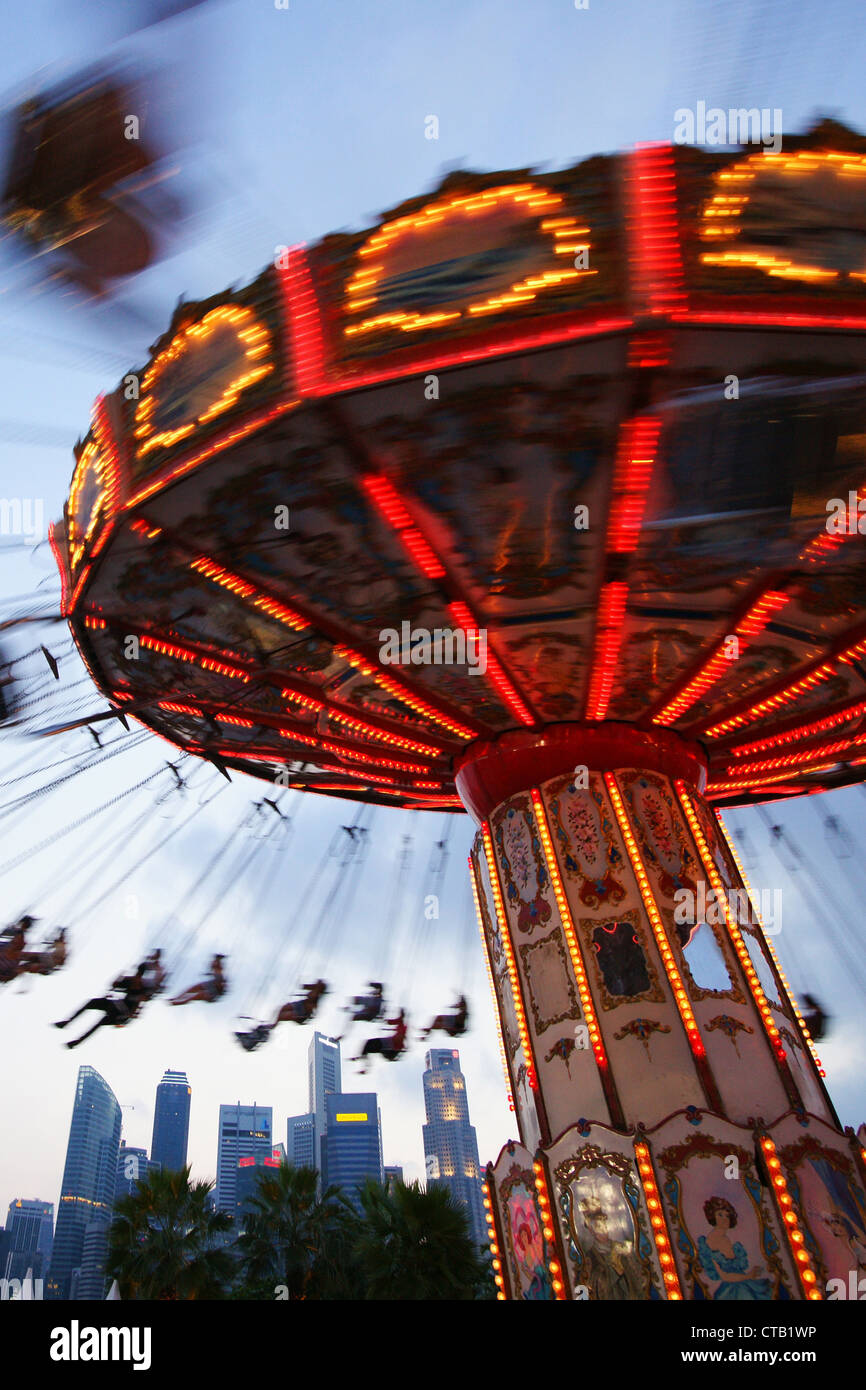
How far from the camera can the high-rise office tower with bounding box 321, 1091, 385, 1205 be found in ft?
375

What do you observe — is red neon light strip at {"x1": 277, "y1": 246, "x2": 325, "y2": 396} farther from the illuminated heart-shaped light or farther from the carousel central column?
the carousel central column

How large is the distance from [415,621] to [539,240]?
3938 mm

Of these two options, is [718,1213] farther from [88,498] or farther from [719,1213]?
[88,498]

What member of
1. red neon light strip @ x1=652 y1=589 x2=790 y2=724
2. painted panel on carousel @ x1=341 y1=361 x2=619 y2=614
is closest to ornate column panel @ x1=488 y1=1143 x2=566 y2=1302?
red neon light strip @ x1=652 y1=589 x2=790 y2=724

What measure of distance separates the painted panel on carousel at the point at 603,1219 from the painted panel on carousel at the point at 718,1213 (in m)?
0.27

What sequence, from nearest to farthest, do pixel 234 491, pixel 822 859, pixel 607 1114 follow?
1. pixel 234 491
2. pixel 607 1114
3. pixel 822 859

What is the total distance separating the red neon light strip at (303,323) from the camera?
578 cm

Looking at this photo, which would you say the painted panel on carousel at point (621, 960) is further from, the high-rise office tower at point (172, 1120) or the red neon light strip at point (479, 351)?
the high-rise office tower at point (172, 1120)

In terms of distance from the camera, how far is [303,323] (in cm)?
582

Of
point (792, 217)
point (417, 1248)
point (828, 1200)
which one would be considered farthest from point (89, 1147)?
point (792, 217)

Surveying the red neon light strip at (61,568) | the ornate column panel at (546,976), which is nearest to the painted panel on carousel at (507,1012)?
the ornate column panel at (546,976)

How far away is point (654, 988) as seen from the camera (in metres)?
8.94
